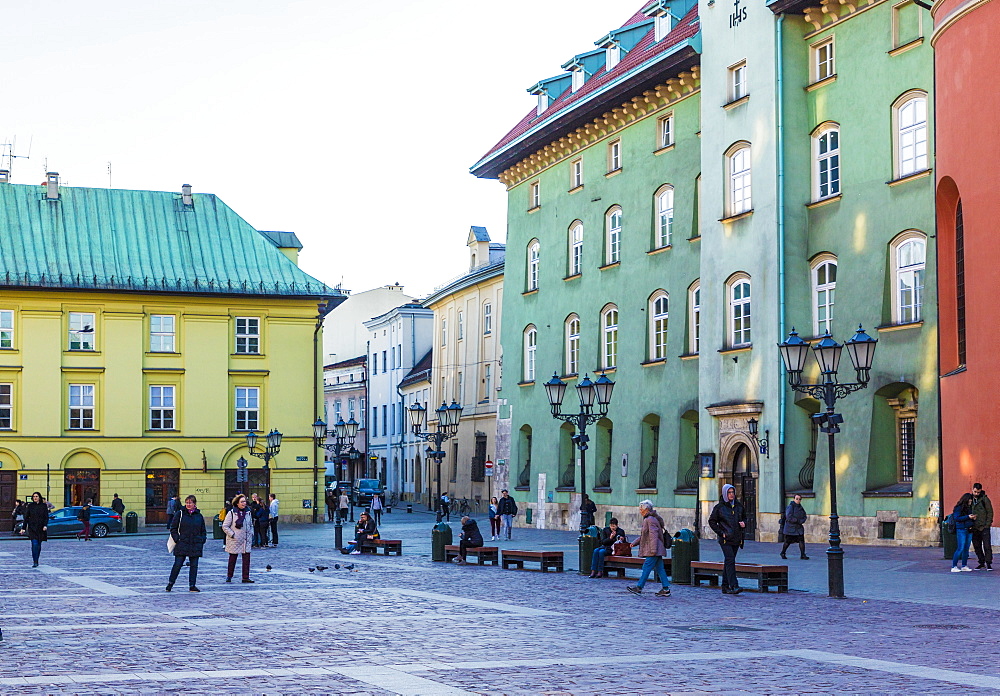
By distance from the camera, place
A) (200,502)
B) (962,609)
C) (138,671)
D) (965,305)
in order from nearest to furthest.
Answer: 1. (138,671)
2. (962,609)
3. (965,305)
4. (200,502)

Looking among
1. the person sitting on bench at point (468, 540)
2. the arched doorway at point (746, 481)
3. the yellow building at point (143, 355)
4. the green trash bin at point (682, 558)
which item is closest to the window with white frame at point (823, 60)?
the arched doorway at point (746, 481)

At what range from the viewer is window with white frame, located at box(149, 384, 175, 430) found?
5878cm

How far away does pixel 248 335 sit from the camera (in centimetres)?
6053

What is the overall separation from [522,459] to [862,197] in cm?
2178

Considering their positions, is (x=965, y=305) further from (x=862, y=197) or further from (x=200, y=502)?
(x=200, y=502)

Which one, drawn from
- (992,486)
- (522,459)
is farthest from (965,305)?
(522,459)

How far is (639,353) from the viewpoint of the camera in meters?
44.6

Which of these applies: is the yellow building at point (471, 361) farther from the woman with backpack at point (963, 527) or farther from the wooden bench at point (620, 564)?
the woman with backpack at point (963, 527)

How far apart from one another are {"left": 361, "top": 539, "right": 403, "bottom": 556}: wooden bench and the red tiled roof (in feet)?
56.1

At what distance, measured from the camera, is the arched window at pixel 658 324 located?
4353cm

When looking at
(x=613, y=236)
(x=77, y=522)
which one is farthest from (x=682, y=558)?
(x=77, y=522)

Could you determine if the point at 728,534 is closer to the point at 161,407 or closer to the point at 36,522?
the point at 36,522

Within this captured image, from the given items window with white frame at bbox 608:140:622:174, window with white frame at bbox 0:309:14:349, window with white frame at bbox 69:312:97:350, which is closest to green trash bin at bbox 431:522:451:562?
window with white frame at bbox 608:140:622:174

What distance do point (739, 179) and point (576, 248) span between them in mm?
11549
